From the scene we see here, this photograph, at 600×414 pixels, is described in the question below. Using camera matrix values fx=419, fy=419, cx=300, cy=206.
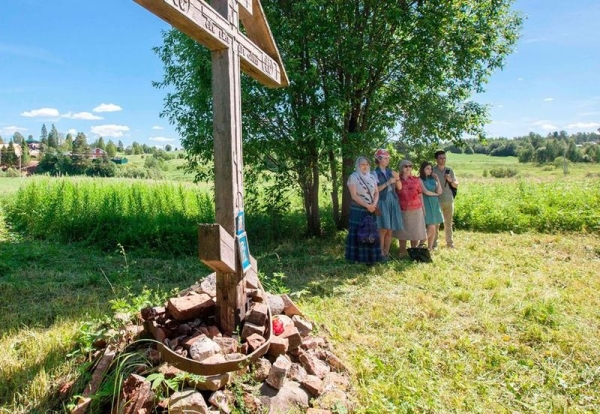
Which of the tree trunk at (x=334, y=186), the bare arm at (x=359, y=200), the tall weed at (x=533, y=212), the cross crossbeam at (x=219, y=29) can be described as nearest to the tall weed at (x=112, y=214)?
the tree trunk at (x=334, y=186)

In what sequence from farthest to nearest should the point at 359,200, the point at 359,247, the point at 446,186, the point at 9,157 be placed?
1. the point at 9,157
2. the point at 446,186
3. the point at 359,247
4. the point at 359,200

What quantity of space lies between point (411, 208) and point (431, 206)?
533mm

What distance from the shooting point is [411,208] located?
21.9 feet

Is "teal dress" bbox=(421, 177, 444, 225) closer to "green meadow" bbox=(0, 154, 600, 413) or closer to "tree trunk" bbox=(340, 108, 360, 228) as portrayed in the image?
"green meadow" bbox=(0, 154, 600, 413)

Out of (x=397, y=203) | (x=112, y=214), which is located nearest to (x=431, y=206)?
(x=397, y=203)

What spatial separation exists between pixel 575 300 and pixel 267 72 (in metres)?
4.06

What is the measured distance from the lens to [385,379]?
299 centimetres

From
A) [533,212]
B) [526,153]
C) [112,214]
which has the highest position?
[526,153]

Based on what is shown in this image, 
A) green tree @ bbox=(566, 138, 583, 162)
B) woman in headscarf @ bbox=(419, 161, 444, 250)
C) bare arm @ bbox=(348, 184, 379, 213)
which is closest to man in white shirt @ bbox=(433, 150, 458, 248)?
woman in headscarf @ bbox=(419, 161, 444, 250)

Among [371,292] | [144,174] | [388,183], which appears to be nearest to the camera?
[371,292]

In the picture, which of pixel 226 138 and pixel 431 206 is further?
pixel 431 206

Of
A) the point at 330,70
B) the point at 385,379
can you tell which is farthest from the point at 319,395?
the point at 330,70

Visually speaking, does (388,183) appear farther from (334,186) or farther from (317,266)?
(334,186)

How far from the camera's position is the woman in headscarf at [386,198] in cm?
650
